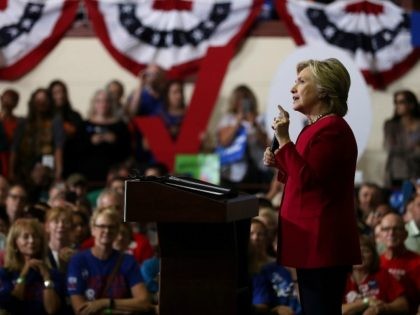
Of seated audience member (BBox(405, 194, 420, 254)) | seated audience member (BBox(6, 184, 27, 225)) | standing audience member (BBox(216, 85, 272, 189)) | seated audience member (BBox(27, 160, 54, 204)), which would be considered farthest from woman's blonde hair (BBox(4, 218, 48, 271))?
standing audience member (BBox(216, 85, 272, 189))

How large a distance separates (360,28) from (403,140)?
4.47 ft

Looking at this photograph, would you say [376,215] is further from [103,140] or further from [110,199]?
[103,140]

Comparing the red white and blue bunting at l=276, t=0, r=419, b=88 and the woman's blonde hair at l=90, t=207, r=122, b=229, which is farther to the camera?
the red white and blue bunting at l=276, t=0, r=419, b=88

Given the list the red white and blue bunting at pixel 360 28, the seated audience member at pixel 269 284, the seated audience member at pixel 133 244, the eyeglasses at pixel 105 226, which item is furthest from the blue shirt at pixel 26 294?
the red white and blue bunting at pixel 360 28

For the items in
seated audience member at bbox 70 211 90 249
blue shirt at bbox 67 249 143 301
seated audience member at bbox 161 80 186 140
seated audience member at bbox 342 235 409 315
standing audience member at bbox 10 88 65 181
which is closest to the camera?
blue shirt at bbox 67 249 143 301

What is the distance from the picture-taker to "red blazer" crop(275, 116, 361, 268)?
5.41 metres

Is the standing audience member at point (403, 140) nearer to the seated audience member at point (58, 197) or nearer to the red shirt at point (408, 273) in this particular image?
the seated audience member at point (58, 197)

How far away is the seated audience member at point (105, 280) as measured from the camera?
830cm

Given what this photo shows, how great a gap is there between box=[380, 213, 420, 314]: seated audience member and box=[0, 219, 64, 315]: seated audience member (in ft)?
7.19

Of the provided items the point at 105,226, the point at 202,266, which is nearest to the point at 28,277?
the point at 105,226

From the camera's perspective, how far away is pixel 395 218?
29.3 feet

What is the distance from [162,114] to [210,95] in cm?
61

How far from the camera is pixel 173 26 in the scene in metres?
13.3

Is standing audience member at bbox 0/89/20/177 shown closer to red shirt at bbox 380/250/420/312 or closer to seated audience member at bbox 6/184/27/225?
seated audience member at bbox 6/184/27/225
